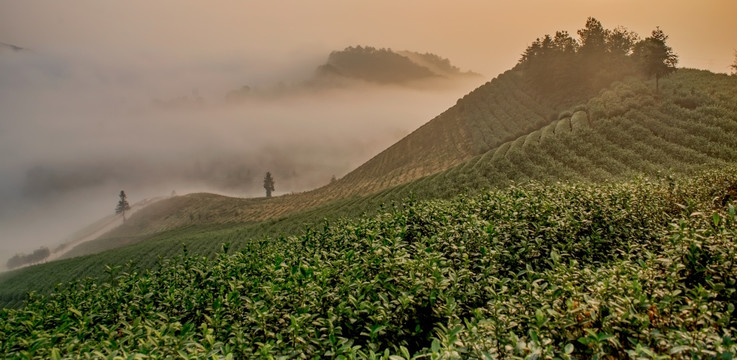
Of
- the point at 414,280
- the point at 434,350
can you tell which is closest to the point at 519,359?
the point at 434,350

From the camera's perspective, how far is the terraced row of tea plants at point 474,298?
3984 mm

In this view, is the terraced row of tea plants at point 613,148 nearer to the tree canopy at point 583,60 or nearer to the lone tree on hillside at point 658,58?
the lone tree on hillside at point 658,58

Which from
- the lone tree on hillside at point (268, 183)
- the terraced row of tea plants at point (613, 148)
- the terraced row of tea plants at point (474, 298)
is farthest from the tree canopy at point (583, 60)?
the lone tree on hillside at point (268, 183)

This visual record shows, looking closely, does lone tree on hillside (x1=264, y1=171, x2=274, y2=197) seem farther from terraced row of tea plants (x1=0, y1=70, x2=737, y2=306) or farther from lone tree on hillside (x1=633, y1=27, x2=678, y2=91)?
lone tree on hillside (x1=633, y1=27, x2=678, y2=91)

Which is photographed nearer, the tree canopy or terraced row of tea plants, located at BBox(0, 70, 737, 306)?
A: terraced row of tea plants, located at BBox(0, 70, 737, 306)

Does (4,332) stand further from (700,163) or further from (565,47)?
(565,47)

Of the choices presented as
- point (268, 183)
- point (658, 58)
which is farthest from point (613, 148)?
point (268, 183)

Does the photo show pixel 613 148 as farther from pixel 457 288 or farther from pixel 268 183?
pixel 268 183

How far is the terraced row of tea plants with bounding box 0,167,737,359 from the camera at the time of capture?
157 inches

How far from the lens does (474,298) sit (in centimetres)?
599

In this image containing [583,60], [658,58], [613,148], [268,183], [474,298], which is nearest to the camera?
[474,298]

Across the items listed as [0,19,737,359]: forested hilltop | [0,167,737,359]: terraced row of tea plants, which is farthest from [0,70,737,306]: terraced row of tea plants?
[0,167,737,359]: terraced row of tea plants

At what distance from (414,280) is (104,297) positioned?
8.18m

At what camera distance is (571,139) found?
37.6 meters
